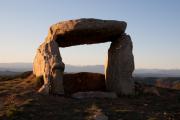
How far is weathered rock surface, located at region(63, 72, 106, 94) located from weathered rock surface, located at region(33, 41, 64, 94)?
2165 mm

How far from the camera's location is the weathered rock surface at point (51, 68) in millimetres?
21984

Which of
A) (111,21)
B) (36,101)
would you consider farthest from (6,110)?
(111,21)

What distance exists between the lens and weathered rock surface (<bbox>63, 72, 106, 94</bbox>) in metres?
25.8

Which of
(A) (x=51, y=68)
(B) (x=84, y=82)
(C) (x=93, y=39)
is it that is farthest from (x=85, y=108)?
(B) (x=84, y=82)

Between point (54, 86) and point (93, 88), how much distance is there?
176 inches

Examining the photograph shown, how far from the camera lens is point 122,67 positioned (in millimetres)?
23672

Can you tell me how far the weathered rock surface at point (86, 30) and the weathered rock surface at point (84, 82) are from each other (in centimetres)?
274

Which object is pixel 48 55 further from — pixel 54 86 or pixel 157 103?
pixel 157 103

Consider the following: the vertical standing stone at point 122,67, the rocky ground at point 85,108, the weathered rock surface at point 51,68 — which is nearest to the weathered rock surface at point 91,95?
the rocky ground at point 85,108

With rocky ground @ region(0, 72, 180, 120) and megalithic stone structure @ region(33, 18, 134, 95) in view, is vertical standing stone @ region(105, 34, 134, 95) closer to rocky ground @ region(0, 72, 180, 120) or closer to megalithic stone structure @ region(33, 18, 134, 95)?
megalithic stone structure @ region(33, 18, 134, 95)

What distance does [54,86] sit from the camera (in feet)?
72.4

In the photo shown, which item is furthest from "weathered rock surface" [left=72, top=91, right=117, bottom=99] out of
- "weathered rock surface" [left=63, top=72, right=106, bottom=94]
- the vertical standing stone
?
"weathered rock surface" [left=63, top=72, right=106, bottom=94]

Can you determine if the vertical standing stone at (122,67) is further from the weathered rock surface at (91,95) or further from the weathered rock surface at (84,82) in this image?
the weathered rock surface at (84,82)

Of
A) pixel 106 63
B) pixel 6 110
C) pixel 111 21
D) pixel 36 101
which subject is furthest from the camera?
pixel 106 63
